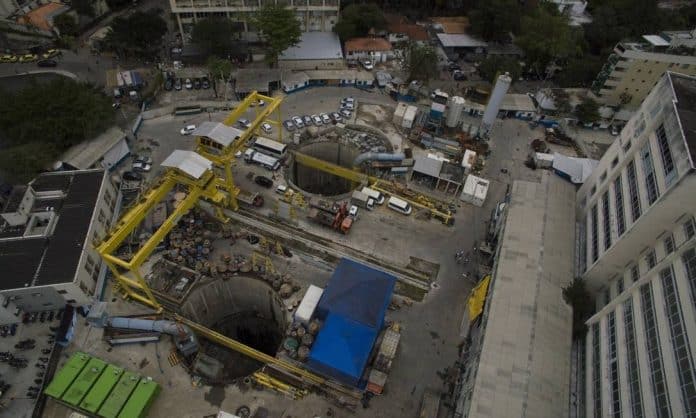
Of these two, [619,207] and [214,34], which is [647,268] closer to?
[619,207]

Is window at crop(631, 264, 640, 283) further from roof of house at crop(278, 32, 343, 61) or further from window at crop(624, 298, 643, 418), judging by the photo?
roof of house at crop(278, 32, 343, 61)

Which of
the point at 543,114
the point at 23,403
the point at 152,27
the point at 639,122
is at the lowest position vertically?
the point at 23,403

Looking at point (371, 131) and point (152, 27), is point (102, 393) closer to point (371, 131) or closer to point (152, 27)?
point (371, 131)

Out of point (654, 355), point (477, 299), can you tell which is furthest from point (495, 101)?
point (654, 355)

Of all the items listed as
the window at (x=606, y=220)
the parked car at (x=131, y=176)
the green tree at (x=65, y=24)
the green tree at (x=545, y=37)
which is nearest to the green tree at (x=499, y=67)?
the green tree at (x=545, y=37)

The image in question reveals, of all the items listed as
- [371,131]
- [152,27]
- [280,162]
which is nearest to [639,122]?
[371,131]

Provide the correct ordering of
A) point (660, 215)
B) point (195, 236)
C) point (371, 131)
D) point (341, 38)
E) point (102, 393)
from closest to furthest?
1. point (660, 215)
2. point (102, 393)
3. point (195, 236)
4. point (371, 131)
5. point (341, 38)

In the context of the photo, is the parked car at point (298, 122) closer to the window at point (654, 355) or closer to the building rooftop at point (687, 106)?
the building rooftop at point (687, 106)
